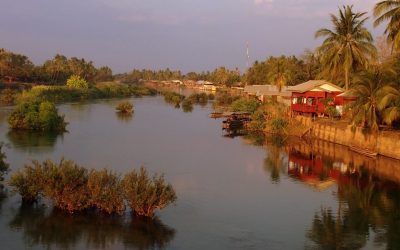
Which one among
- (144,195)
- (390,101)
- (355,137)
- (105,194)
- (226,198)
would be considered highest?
(390,101)

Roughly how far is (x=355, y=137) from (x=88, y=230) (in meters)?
25.7

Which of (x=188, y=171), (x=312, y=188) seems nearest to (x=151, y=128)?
(x=188, y=171)

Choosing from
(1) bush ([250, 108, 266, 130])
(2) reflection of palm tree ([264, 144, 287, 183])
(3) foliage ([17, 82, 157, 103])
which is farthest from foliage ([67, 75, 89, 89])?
(2) reflection of palm tree ([264, 144, 287, 183])

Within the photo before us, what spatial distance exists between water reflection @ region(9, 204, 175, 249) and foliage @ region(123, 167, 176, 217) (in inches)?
16.9

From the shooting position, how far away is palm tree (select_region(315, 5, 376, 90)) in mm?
45719

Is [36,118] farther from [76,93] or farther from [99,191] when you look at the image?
[76,93]

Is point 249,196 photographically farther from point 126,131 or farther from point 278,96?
point 278,96

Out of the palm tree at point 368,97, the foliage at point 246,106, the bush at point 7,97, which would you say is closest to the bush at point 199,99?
the foliage at point 246,106

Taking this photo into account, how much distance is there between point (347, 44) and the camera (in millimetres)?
45938

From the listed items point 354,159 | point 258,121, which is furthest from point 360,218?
point 258,121

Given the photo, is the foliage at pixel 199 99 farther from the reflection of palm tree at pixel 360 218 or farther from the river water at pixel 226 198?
the reflection of palm tree at pixel 360 218

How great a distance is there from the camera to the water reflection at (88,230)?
52.4ft

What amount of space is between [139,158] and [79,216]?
550 inches

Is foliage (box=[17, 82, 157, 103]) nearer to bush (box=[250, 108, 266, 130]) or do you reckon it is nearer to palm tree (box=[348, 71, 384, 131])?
bush (box=[250, 108, 266, 130])
